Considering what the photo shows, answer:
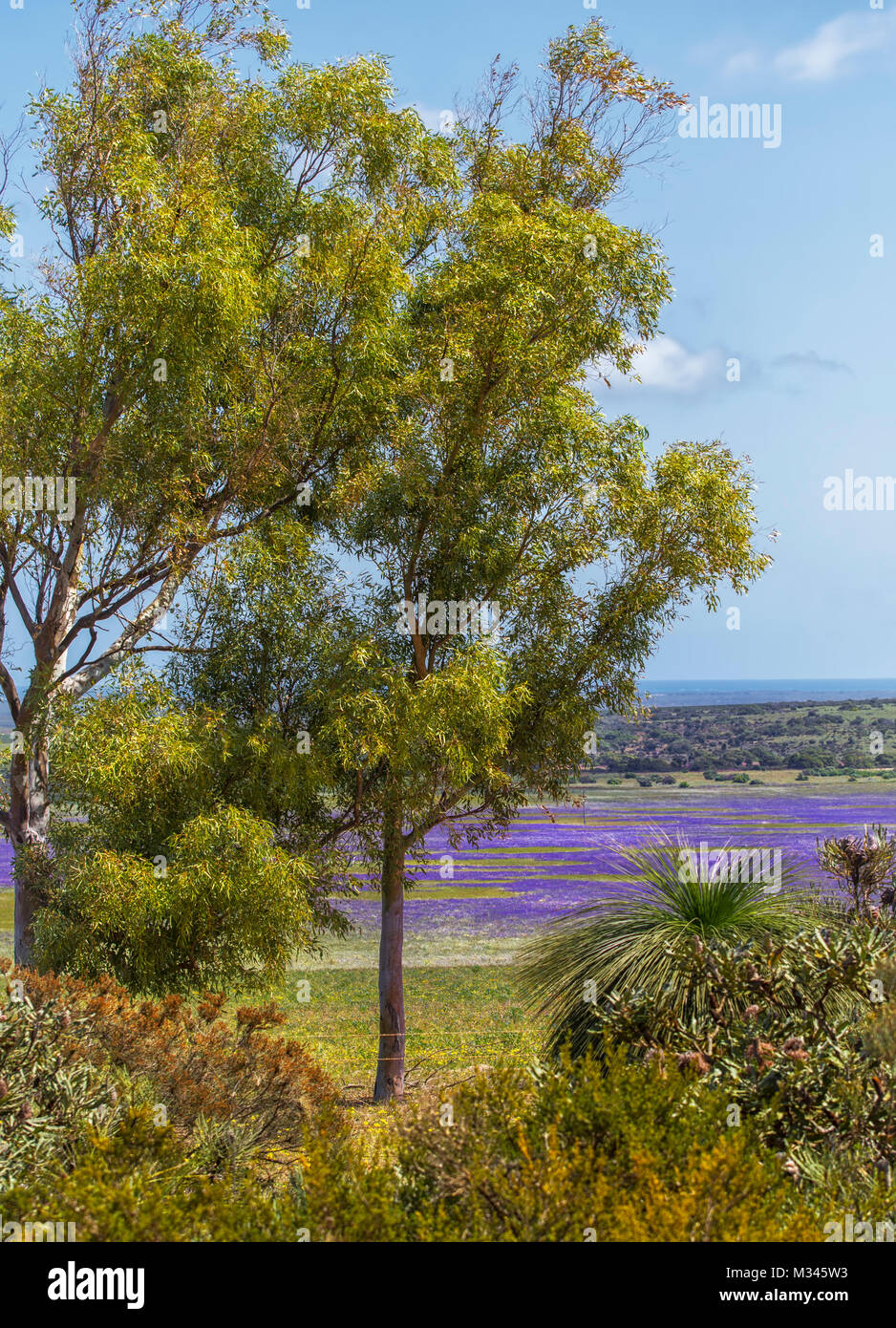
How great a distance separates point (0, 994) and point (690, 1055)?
599cm

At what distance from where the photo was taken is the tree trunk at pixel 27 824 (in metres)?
11.9

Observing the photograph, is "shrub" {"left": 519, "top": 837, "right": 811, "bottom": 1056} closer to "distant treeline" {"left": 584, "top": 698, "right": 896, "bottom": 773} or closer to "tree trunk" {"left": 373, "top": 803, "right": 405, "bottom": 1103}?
"tree trunk" {"left": 373, "top": 803, "right": 405, "bottom": 1103}

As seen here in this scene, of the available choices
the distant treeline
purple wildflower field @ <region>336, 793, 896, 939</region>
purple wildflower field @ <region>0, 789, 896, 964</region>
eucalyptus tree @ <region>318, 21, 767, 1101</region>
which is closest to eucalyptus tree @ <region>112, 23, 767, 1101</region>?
eucalyptus tree @ <region>318, 21, 767, 1101</region>

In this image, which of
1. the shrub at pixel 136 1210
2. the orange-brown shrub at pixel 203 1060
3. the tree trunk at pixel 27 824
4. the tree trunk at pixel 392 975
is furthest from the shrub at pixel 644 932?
the tree trunk at pixel 27 824

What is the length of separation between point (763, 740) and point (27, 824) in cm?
6714

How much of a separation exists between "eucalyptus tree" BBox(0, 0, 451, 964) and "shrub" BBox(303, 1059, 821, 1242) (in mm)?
8728

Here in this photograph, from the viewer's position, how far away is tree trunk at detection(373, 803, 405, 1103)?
571 inches

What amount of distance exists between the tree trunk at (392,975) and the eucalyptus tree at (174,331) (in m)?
4.19

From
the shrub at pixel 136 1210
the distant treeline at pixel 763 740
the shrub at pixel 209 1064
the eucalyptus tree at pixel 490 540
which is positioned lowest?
the distant treeline at pixel 763 740

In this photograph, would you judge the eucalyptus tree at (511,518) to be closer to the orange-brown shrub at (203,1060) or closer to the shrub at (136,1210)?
the orange-brown shrub at (203,1060)

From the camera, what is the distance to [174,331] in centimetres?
1123
